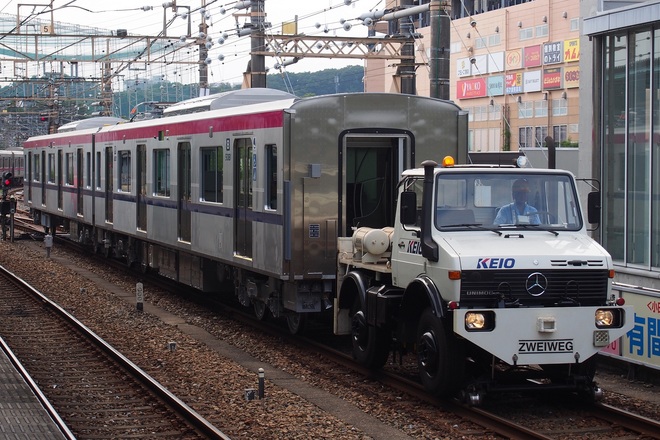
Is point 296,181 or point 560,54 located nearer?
point 296,181

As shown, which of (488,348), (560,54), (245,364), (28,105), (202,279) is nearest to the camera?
(488,348)

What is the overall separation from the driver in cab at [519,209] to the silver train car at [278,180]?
3502 millimetres

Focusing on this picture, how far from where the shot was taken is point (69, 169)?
102 ft

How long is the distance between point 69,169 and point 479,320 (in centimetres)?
2298

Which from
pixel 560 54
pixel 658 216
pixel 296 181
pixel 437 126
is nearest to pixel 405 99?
pixel 437 126

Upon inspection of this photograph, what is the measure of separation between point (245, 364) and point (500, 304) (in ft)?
15.3

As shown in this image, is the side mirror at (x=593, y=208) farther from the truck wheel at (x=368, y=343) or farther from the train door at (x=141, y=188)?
the train door at (x=141, y=188)

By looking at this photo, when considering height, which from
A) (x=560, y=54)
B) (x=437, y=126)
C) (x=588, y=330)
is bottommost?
(x=588, y=330)

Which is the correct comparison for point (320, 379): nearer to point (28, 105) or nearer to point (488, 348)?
point (488, 348)

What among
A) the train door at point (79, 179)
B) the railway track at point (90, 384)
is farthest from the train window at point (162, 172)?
the train door at point (79, 179)

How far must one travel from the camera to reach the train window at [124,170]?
77.9ft

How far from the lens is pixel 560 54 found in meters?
55.0

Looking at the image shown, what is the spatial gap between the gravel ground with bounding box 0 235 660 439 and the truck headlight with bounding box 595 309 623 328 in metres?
1.08

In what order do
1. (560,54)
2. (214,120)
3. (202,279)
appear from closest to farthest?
(214,120) < (202,279) < (560,54)
